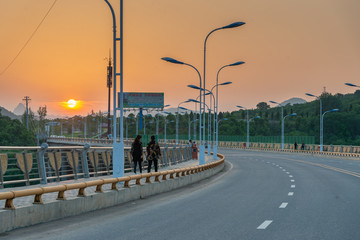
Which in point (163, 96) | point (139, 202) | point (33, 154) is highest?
point (163, 96)

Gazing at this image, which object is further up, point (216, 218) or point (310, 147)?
point (310, 147)

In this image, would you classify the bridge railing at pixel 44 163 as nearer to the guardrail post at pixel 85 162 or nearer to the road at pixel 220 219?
the guardrail post at pixel 85 162

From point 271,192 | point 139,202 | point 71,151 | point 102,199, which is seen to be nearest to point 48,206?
point 102,199

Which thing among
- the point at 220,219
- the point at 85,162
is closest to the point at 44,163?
the point at 85,162

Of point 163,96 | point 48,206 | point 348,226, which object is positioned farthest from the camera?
point 163,96

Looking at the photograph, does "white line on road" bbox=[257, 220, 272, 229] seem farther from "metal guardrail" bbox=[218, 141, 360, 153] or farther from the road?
"metal guardrail" bbox=[218, 141, 360, 153]

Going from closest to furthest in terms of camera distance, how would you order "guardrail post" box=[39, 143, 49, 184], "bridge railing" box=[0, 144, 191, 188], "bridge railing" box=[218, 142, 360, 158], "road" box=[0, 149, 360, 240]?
"road" box=[0, 149, 360, 240] → "bridge railing" box=[0, 144, 191, 188] → "guardrail post" box=[39, 143, 49, 184] → "bridge railing" box=[218, 142, 360, 158]

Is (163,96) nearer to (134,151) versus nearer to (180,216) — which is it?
(134,151)

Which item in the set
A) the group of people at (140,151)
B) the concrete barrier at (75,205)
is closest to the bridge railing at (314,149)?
the group of people at (140,151)

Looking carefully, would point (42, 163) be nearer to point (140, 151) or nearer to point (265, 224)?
point (140, 151)

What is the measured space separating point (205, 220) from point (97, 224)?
7.53ft

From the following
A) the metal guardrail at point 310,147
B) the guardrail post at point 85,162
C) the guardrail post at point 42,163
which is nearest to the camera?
the guardrail post at point 42,163

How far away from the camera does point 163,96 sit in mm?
51469

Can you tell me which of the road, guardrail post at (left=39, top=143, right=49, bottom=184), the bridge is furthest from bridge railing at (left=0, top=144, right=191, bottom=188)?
the road
